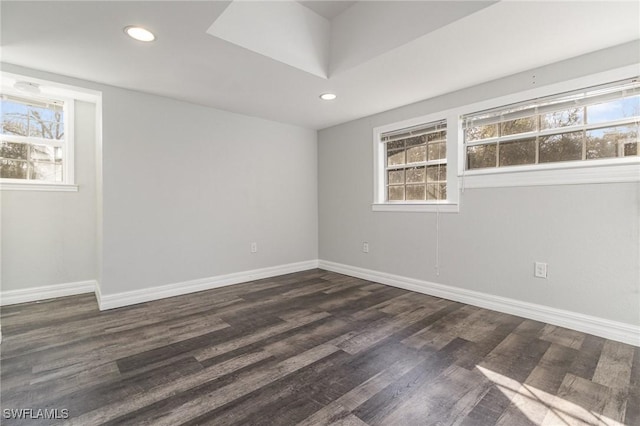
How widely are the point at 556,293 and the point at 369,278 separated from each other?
6.61 feet

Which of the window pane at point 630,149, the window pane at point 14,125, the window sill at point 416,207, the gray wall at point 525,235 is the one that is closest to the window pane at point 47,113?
the window pane at point 14,125

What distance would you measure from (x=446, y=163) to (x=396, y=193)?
78 cm

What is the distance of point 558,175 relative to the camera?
2.46m

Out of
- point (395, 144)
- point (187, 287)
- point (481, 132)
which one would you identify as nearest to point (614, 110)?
point (481, 132)

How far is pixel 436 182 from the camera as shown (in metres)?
3.37

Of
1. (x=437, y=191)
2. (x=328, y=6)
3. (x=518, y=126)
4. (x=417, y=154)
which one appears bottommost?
(x=437, y=191)

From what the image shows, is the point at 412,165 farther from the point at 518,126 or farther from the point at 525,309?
the point at 525,309

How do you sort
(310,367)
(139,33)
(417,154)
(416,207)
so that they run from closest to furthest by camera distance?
1. (310,367)
2. (139,33)
3. (416,207)
4. (417,154)

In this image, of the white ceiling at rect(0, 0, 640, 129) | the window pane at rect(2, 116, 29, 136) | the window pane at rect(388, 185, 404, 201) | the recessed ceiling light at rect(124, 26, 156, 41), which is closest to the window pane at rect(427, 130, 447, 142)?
the white ceiling at rect(0, 0, 640, 129)

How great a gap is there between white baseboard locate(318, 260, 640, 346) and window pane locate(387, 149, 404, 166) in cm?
146

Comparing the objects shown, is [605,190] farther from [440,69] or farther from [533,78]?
[440,69]

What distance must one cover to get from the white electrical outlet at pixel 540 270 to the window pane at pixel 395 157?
183cm

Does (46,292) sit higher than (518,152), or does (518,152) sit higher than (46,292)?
(518,152)

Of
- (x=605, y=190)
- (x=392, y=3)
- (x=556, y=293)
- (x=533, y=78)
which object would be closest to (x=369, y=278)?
(x=556, y=293)
